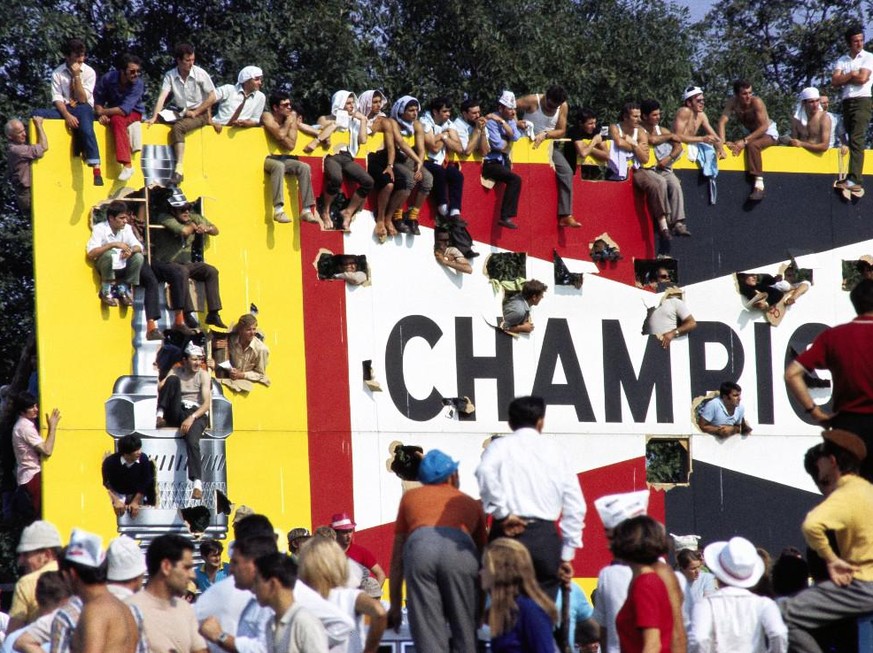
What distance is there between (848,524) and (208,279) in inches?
417

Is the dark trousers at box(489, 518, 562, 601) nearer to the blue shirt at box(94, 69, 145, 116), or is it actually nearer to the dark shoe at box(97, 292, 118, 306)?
the dark shoe at box(97, 292, 118, 306)

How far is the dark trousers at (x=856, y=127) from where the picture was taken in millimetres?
21797

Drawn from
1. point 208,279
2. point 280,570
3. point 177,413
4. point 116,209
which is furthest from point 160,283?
point 280,570

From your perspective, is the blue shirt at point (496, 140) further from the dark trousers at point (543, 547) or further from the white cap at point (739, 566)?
the white cap at point (739, 566)

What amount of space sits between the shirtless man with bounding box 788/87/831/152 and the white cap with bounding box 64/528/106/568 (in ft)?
48.6

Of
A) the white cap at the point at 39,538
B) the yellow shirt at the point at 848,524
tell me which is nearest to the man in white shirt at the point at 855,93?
the yellow shirt at the point at 848,524

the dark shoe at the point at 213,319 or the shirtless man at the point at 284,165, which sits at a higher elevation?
the shirtless man at the point at 284,165

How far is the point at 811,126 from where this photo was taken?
22.0 metres

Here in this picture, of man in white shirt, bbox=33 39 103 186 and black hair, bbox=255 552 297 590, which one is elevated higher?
man in white shirt, bbox=33 39 103 186

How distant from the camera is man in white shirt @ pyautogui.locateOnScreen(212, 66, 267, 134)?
19562 millimetres

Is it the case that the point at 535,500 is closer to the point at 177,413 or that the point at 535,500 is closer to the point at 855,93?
the point at 177,413

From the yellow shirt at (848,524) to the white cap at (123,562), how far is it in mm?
3896

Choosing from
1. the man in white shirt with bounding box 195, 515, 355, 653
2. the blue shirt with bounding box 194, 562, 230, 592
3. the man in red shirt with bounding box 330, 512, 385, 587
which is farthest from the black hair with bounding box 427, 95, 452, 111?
the man in white shirt with bounding box 195, 515, 355, 653

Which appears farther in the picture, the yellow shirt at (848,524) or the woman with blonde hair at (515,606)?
the yellow shirt at (848,524)
